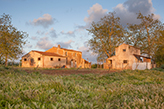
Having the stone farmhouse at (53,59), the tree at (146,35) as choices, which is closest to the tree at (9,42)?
the stone farmhouse at (53,59)

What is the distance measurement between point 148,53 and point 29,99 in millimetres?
39073

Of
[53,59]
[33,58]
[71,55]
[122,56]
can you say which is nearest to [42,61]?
[53,59]

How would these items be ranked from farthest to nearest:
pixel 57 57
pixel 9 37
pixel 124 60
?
pixel 57 57
pixel 124 60
pixel 9 37

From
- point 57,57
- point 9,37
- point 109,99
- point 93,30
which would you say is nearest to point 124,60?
point 93,30

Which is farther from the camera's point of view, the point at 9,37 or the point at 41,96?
the point at 9,37

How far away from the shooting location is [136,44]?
40.2 metres

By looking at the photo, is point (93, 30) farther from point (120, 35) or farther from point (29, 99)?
point (29, 99)

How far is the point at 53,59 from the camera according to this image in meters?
40.7

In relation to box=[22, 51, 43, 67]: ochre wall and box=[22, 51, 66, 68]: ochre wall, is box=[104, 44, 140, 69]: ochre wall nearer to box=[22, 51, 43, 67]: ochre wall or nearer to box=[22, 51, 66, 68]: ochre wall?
box=[22, 51, 66, 68]: ochre wall

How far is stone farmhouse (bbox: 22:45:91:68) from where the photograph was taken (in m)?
38.7

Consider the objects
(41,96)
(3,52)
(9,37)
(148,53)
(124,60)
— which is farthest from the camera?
(148,53)

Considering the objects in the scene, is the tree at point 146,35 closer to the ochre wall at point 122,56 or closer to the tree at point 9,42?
the ochre wall at point 122,56

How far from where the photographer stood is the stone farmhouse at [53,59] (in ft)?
127

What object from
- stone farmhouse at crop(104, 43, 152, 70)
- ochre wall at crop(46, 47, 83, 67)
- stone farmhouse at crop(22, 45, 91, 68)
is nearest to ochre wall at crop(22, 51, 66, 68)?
stone farmhouse at crop(22, 45, 91, 68)
